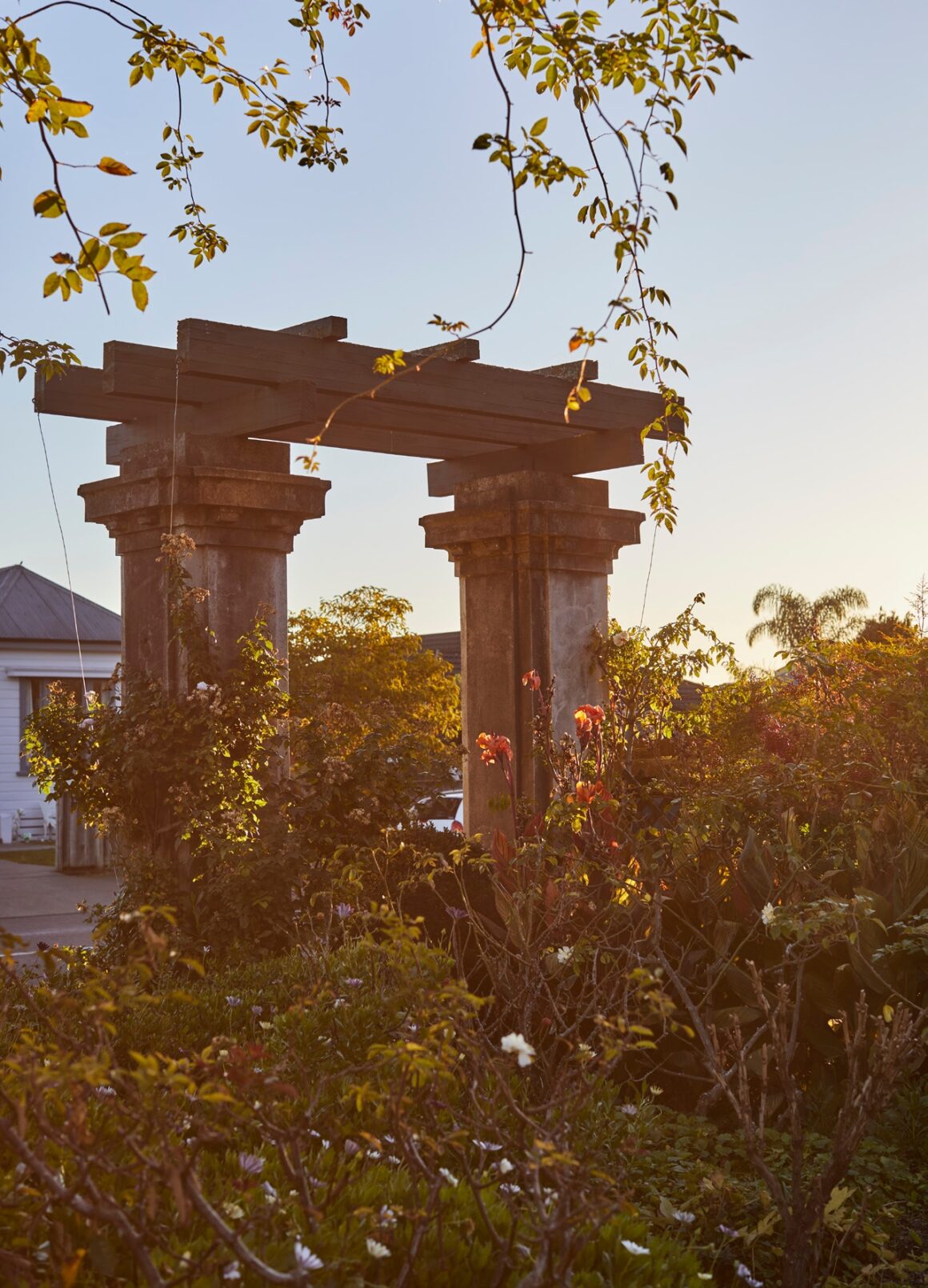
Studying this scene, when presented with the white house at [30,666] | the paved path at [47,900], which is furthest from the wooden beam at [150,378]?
the white house at [30,666]

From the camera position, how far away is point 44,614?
24.8 m

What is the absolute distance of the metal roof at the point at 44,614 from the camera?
24.0m

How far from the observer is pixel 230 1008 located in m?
5.21

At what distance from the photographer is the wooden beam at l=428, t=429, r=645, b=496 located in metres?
10.1

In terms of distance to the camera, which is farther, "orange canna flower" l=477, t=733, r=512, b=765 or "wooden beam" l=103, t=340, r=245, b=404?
"wooden beam" l=103, t=340, r=245, b=404

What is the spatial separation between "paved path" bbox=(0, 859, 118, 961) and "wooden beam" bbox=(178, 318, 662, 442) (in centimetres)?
410

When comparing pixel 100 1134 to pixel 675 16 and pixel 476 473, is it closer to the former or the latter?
pixel 675 16

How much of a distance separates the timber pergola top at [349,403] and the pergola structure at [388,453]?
1cm

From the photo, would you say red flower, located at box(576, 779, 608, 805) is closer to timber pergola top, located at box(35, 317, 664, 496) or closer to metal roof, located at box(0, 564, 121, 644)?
timber pergola top, located at box(35, 317, 664, 496)

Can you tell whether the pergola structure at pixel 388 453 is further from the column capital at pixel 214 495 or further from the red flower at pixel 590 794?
the red flower at pixel 590 794

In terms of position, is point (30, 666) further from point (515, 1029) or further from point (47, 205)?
point (47, 205)

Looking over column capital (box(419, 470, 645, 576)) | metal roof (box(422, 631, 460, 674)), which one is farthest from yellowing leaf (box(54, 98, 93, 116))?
metal roof (box(422, 631, 460, 674))

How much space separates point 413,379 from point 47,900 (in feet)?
25.3

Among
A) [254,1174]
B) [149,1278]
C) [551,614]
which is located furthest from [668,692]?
[149,1278]
